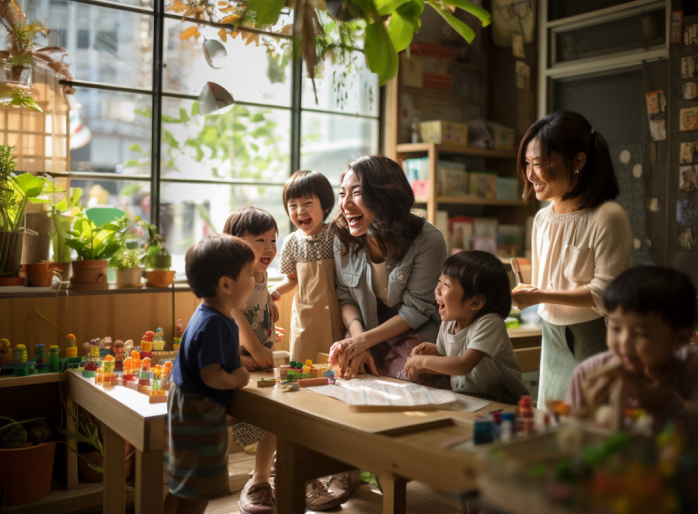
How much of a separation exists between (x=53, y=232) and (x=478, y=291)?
189cm

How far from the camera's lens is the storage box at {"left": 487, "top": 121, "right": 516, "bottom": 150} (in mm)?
4410

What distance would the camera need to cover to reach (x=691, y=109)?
11.6ft

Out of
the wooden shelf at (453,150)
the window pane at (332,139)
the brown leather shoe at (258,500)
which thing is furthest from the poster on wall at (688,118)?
the brown leather shoe at (258,500)

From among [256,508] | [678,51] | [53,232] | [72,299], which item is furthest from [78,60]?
[678,51]

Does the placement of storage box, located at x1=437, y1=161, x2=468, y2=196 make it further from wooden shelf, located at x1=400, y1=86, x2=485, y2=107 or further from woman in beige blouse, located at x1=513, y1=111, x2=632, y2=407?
woman in beige blouse, located at x1=513, y1=111, x2=632, y2=407

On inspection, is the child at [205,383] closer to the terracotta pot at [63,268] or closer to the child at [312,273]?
the child at [312,273]

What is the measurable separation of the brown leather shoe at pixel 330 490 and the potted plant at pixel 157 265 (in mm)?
1110

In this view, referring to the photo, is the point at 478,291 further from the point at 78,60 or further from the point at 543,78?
the point at 543,78

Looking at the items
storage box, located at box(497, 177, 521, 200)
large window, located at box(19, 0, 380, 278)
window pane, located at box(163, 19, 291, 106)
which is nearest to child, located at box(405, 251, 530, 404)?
large window, located at box(19, 0, 380, 278)

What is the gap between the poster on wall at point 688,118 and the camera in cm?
353

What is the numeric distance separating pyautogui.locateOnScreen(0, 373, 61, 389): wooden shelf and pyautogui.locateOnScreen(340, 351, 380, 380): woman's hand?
1184 millimetres

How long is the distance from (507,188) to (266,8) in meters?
3.56

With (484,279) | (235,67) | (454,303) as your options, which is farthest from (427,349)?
(235,67)

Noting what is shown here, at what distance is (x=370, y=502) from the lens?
8.50 ft
